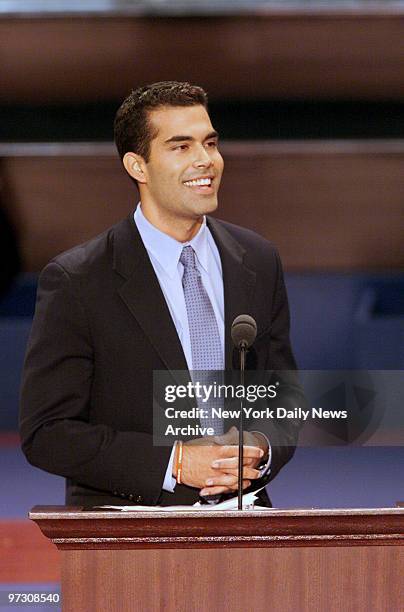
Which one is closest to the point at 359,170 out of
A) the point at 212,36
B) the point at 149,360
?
the point at 212,36

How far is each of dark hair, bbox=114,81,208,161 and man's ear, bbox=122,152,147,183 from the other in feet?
0.04

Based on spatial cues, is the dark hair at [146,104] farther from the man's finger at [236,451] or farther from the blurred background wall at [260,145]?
the blurred background wall at [260,145]

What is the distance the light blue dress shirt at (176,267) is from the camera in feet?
6.86

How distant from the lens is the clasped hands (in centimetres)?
181

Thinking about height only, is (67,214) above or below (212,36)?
below

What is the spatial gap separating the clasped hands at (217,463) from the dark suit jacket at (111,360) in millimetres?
54

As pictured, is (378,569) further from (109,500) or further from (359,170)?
(359,170)

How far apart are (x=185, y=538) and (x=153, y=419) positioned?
499 millimetres

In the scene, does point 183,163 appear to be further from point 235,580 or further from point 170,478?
point 235,580

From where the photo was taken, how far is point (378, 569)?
1548 mm

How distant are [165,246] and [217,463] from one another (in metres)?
0.50

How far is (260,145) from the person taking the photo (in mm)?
3932

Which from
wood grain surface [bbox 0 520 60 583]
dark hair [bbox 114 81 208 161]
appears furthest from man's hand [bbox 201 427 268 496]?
wood grain surface [bbox 0 520 60 583]

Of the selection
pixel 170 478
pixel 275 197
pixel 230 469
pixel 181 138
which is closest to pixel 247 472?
pixel 230 469
